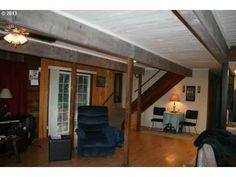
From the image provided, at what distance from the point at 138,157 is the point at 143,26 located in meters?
2.89

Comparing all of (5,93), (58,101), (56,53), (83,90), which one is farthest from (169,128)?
(5,93)

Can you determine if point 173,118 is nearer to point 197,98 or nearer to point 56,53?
point 197,98

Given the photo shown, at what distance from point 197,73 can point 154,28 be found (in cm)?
563

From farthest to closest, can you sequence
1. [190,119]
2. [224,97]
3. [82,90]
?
[190,119] < [82,90] < [224,97]

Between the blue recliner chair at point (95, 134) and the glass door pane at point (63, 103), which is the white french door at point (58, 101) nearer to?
the glass door pane at point (63, 103)

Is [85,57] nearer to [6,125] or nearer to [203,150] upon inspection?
[6,125]

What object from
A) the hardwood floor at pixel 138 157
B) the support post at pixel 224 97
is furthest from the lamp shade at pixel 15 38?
the support post at pixel 224 97

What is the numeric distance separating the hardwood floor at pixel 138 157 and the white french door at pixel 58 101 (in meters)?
0.78

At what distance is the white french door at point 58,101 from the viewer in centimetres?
648

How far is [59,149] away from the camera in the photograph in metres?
4.36

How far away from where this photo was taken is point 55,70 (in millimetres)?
6520

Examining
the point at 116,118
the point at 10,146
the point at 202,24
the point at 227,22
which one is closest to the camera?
the point at 202,24

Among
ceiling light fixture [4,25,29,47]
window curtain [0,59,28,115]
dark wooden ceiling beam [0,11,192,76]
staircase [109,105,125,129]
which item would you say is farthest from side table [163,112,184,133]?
ceiling light fixture [4,25,29,47]
